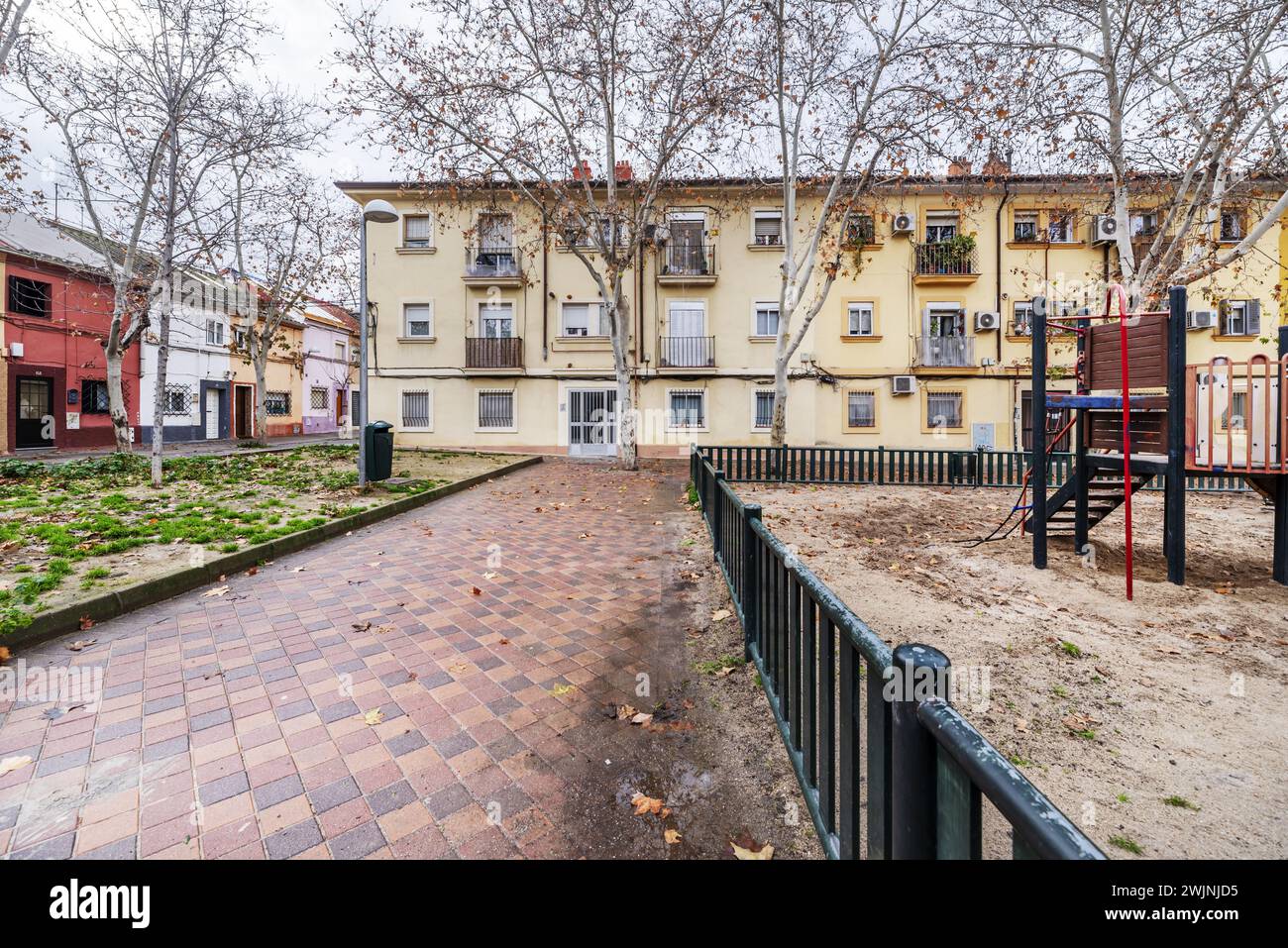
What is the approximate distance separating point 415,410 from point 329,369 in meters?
18.3

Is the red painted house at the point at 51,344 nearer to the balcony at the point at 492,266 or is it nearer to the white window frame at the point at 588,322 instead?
the balcony at the point at 492,266

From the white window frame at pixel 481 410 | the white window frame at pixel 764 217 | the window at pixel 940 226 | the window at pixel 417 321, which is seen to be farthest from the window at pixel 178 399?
the window at pixel 940 226

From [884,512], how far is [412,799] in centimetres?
875

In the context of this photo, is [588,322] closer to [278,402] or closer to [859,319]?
[859,319]

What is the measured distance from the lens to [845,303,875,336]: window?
19.9 metres

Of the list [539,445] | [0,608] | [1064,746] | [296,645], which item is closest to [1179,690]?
[1064,746]

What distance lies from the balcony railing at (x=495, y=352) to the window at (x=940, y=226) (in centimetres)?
1551

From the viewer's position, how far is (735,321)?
20094 millimetres

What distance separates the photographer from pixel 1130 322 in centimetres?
575

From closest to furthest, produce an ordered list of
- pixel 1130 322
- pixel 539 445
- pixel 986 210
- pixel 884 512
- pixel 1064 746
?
pixel 1064 746
pixel 1130 322
pixel 884 512
pixel 986 210
pixel 539 445

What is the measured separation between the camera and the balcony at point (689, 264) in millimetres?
19688

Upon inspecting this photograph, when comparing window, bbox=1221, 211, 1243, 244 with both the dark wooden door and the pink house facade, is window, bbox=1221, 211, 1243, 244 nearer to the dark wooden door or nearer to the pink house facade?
the pink house facade

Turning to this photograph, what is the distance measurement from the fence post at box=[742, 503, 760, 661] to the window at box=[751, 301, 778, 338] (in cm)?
1784
